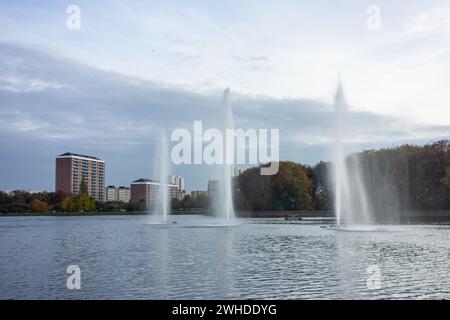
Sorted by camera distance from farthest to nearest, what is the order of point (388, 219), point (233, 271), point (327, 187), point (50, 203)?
point (50, 203), point (327, 187), point (388, 219), point (233, 271)

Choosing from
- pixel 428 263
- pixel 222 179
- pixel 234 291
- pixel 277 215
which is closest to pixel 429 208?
pixel 277 215

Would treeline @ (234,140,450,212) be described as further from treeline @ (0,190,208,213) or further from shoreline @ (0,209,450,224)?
treeline @ (0,190,208,213)

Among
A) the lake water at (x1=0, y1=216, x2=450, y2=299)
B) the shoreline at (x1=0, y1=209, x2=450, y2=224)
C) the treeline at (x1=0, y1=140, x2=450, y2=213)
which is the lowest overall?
the shoreline at (x1=0, y1=209, x2=450, y2=224)

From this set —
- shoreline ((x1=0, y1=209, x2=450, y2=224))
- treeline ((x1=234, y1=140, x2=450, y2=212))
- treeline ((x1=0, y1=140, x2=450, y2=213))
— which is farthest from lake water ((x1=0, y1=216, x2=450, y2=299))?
treeline ((x1=234, y1=140, x2=450, y2=212))

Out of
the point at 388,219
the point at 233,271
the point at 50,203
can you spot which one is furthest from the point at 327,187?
the point at 233,271

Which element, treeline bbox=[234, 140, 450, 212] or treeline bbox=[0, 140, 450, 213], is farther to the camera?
treeline bbox=[0, 140, 450, 213]

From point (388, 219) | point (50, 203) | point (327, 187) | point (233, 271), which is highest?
point (327, 187)

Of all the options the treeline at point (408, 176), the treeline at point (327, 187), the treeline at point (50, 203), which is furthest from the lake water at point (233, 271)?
the treeline at point (50, 203)

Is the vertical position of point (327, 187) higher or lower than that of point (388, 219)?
higher

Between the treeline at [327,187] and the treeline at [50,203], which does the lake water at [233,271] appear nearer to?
the treeline at [327,187]

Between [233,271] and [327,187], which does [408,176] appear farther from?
[233,271]

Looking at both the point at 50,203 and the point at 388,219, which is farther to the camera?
the point at 50,203
